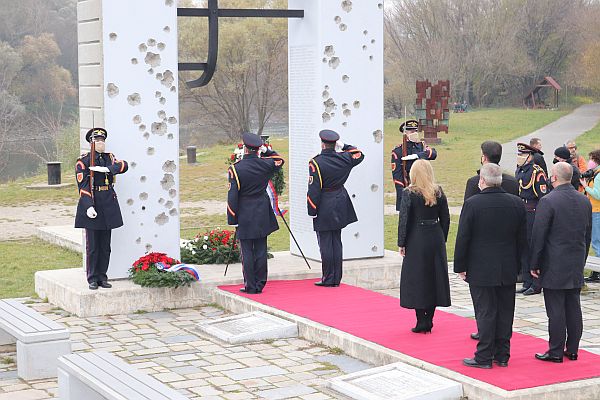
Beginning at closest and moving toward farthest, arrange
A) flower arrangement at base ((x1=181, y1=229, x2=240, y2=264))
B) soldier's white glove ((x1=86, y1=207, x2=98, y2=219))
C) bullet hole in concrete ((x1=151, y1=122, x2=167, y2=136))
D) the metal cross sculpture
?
soldier's white glove ((x1=86, y1=207, x2=98, y2=219)), bullet hole in concrete ((x1=151, y1=122, x2=167, y2=136)), the metal cross sculpture, flower arrangement at base ((x1=181, y1=229, x2=240, y2=264))

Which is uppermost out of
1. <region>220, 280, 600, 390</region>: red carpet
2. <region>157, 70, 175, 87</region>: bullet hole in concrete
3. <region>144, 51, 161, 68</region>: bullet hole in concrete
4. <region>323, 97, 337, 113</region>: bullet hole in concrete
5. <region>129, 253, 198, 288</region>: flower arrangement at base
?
<region>144, 51, 161, 68</region>: bullet hole in concrete

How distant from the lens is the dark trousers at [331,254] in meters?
11.1

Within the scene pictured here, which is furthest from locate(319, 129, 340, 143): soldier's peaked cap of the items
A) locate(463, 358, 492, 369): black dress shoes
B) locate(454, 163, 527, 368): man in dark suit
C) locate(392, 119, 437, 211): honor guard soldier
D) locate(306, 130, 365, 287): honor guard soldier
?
locate(463, 358, 492, 369): black dress shoes

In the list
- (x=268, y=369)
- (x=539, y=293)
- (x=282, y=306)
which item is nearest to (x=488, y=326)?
(x=268, y=369)

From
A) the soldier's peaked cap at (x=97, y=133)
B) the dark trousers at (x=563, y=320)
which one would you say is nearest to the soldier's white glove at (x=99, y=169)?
the soldier's peaked cap at (x=97, y=133)

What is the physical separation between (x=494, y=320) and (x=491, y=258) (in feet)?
1.51

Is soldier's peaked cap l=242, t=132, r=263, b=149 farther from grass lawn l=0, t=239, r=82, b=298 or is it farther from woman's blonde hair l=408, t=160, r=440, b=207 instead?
grass lawn l=0, t=239, r=82, b=298

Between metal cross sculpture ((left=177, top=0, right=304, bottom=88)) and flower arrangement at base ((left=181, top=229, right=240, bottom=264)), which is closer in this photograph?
metal cross sculpture ((left=177, top=0, right=304, bottom=88))

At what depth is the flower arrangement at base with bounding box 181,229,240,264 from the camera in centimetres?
1218

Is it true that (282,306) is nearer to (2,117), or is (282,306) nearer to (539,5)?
(2,117)

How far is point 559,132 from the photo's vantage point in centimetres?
4094

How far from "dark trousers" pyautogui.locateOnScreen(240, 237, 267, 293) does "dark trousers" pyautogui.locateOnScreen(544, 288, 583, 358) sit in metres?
3.68

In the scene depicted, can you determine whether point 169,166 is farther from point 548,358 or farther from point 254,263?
point 548,358

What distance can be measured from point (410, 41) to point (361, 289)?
48616 millimetres
